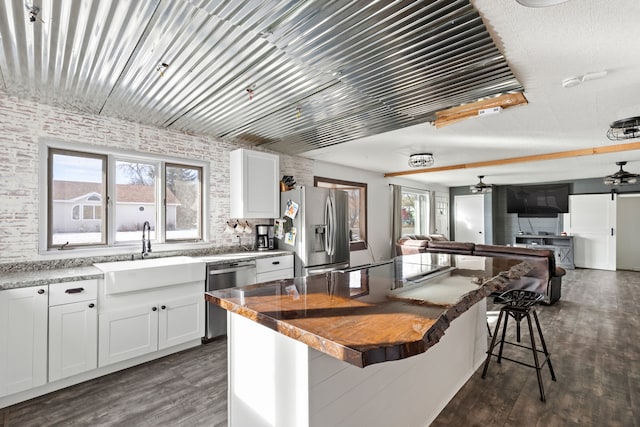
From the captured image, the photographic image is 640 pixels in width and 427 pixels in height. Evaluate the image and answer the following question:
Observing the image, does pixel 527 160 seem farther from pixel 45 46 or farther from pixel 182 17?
pixel 45 46

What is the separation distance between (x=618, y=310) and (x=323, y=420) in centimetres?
543

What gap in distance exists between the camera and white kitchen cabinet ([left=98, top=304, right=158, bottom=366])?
8.73ft

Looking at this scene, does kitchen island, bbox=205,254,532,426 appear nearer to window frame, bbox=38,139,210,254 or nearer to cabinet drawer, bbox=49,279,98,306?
cabinet drawer, bbox=49,279,98,306

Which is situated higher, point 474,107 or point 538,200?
point 474,107

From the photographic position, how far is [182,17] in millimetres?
1691

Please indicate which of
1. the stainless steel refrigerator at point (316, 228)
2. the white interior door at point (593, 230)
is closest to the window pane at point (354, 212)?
the stainless steel refrigerator at point (316, 228)

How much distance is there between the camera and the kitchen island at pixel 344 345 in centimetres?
108

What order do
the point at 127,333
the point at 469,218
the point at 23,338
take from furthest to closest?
the point at 469,218 → the point at 127,333 → the point at 23,338

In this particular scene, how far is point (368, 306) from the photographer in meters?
1.39

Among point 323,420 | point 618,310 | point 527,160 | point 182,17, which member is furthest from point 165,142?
point 618,310

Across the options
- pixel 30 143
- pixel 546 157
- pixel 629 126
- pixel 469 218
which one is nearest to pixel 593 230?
pixel 469 218

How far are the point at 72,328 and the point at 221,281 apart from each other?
1343 millimetres

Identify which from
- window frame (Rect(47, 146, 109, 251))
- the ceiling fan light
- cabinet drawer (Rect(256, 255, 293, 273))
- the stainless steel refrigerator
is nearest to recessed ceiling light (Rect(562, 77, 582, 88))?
the ceiling fan light

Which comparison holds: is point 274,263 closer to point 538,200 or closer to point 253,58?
point 253,58
